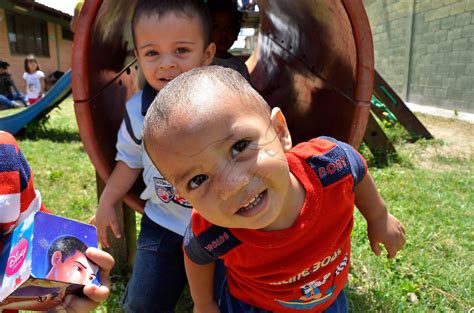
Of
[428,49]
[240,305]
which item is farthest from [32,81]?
[240,305]

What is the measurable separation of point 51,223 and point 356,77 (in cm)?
132

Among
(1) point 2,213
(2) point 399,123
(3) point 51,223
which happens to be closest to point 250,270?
(3) point 51,223

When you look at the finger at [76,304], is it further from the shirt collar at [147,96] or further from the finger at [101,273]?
the shirt collar at [147,96]

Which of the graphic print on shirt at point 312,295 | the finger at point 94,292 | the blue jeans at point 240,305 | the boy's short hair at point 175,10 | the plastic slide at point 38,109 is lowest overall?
the plastic slide at point 38,109

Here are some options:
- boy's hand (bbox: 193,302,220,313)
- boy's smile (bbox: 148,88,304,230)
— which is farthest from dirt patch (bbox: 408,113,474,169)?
boy's smile (bbox: 148,88,304,230)

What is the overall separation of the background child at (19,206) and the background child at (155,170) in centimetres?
61

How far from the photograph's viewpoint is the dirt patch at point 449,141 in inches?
210

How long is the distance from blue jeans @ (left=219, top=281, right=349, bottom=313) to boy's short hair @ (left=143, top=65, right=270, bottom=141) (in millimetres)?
707

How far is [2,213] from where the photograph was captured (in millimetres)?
1282

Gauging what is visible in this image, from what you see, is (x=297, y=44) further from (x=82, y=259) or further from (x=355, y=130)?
(x=82, y=259)

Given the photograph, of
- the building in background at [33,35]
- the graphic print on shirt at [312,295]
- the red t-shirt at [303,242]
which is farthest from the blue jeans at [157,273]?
the building in background at [33,35]

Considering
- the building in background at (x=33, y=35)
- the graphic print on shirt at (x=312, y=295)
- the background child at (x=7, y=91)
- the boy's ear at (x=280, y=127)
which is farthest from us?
the building in background at (x=33, y=35)

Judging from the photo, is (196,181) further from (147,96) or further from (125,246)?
(125,246)

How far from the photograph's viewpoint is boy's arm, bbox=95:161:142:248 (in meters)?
1.99
